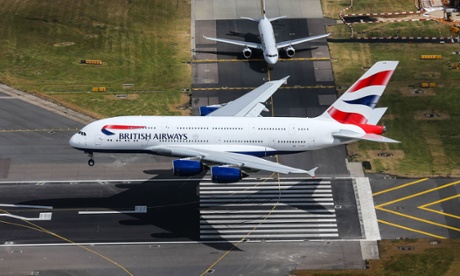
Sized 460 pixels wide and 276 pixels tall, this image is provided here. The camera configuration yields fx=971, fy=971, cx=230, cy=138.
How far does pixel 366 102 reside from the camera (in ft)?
398

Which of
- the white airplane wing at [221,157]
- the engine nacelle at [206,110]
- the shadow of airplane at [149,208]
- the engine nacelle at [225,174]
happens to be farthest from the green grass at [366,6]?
the engine nacelle at [225,174]

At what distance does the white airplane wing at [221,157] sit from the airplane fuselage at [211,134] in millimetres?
820

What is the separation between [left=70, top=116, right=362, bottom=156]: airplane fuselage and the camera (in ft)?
392

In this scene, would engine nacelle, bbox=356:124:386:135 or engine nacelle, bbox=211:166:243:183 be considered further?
engine nacelle, bbox=356:124:386:135

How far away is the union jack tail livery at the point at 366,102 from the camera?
4722 inches

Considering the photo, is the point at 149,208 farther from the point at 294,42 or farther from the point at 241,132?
the point at 294,42

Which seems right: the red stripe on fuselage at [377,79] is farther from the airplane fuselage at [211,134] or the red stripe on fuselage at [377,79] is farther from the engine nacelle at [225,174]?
the engine nacelle at [225,174]

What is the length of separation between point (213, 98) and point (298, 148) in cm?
2729

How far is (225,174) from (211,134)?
7.60 meters

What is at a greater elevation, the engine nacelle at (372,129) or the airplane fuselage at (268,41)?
the airplane fuselage at (268,41)

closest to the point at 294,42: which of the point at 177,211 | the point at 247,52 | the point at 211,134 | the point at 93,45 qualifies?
the point at 247,52

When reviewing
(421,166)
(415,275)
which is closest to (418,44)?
(421,166)

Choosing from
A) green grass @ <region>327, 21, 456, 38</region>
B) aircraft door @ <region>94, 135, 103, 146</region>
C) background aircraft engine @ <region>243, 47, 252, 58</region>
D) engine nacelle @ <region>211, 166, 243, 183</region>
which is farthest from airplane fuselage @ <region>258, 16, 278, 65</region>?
aircraft door @ <region>94, 135, 103, 146</region>

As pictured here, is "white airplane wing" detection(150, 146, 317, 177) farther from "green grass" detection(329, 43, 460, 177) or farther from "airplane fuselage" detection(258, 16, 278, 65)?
"airplane fuselage" detection(258, 16, 278, 65)
